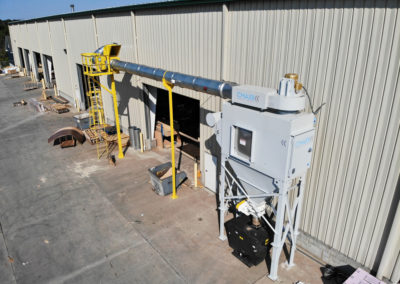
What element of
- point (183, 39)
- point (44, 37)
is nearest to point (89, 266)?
point (183, 39)

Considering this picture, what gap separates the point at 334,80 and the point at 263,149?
249 cm

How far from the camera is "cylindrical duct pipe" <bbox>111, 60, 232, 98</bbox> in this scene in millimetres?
8594

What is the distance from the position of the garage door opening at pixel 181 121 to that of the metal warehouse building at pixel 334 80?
16.7 ft

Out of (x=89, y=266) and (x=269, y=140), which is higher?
(x=269, y=140)

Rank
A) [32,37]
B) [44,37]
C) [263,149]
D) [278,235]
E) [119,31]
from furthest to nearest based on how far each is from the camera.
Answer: [32,37]
[44,37]
[119,31]
[278,235]
[263,149]

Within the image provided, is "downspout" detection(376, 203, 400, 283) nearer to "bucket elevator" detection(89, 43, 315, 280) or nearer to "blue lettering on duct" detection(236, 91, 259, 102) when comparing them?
"bucket elevator" detection(89, 43, 315, 280)

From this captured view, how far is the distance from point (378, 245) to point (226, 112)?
514 centimetres

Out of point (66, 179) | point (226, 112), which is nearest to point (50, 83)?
point (66, 179)

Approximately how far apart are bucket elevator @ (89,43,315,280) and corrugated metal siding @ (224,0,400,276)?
2.67ft

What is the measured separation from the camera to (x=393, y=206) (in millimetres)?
6949

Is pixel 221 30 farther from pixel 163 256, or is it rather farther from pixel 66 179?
pixel 66 179

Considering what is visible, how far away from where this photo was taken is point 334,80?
7.32 meters

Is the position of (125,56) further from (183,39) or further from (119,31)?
(183,39)

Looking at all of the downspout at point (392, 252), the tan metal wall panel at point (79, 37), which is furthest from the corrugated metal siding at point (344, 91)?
the tan metal wall panel at point (79, 37)
